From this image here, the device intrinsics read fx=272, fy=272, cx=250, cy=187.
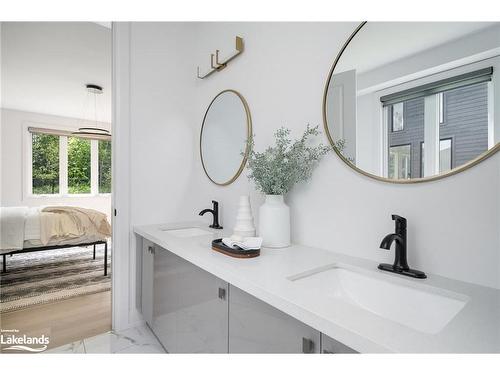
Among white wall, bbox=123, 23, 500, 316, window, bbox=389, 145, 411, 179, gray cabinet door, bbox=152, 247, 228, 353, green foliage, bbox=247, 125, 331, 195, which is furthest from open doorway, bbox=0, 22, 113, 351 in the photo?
window, bbox=389, 145, 411, 179

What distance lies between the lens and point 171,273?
148 centimetres

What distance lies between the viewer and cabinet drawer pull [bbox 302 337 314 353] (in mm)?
728

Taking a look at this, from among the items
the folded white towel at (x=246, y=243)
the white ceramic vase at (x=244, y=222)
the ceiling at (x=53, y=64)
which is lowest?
the folded white towel at (x=246, y=243)

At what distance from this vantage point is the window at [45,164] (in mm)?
5172

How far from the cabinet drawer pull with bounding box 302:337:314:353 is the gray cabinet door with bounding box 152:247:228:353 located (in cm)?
38

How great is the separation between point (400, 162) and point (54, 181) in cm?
608

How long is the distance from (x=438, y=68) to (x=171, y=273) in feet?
4.92

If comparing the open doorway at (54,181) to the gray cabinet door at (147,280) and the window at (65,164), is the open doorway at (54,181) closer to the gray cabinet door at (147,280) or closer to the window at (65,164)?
the window at (65,164)

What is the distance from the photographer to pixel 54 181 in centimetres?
527

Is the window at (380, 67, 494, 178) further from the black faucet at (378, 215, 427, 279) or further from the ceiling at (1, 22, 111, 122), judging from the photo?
the ceiling at (1, 22, 111, 122)

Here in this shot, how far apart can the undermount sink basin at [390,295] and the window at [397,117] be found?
558 millimetres

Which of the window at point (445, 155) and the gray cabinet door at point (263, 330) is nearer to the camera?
the gray cabinet door at point (263, 330)

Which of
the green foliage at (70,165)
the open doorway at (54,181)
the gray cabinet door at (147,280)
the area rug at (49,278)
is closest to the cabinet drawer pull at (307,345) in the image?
the gray cabinet door at (147,280)
